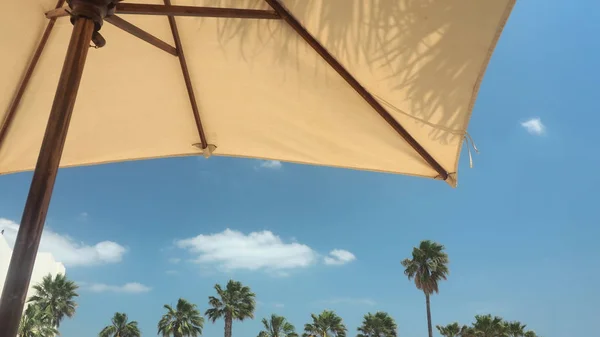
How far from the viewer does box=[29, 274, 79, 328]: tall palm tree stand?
34.3 m

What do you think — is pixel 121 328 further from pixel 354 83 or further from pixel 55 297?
pixel 354 83

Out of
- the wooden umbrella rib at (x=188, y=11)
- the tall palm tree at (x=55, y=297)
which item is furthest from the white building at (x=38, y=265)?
the wooden umbrella rib at (x=188, y=11)

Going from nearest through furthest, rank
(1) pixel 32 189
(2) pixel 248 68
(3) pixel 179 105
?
(1) pixel 32 189 → (2) pixel 248 68 → (3) pixel 179 105

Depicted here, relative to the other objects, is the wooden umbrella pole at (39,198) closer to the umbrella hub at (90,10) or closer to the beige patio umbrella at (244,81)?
the beige patio umbrella at (244,81)

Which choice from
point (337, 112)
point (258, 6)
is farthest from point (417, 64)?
point (258, 6)

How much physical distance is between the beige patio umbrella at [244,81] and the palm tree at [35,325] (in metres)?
32.6

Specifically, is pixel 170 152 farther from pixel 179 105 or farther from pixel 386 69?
pixel 386 69

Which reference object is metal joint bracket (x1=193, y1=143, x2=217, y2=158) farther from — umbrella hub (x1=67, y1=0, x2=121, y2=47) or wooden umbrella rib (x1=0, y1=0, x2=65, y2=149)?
umbrella hub (x1=67, y1=0, x2=121, y2=47)

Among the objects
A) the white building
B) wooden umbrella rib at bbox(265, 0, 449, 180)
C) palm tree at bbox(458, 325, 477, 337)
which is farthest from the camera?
palm tree at bbox(458, 325, 477, 337)

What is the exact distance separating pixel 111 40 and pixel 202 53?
0.85 metres

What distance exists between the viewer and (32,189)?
1.94 m

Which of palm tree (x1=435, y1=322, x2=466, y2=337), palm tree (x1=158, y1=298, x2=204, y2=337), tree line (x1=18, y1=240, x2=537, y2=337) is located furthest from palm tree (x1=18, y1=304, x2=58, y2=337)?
palm tree (x1=435, y1=322, x2=466, y2=337)

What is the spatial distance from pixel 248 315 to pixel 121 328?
477 inches

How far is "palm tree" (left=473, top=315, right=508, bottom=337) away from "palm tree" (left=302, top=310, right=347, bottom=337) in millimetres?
10940
